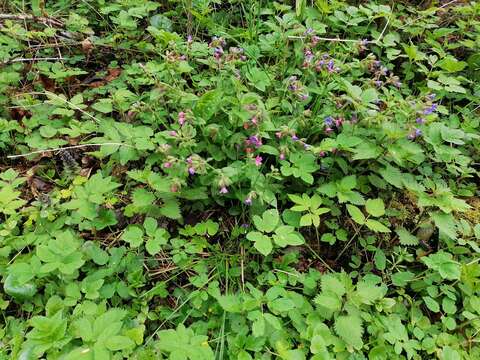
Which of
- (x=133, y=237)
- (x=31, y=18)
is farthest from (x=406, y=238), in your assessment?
(x=31, y=18)

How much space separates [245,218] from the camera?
2.52 m

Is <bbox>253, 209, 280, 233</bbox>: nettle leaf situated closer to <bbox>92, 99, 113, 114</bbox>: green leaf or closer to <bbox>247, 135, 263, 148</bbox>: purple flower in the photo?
<bbox>247, 135, 263, 148</bbox>: purple flower

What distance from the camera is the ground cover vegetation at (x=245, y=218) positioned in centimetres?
201

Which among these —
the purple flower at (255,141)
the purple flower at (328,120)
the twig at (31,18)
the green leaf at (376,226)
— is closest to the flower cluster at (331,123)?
the purple flower at (328,120)

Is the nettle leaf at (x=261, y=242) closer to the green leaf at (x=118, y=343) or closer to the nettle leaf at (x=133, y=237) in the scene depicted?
the nettle leaf at (x=133, y=237)

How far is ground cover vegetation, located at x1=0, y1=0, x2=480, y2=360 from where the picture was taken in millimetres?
2010

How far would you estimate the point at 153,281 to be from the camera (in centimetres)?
231

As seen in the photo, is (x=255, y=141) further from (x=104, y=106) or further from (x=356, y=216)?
(x=104, y=106)

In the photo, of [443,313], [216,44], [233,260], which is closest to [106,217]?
[233,260]

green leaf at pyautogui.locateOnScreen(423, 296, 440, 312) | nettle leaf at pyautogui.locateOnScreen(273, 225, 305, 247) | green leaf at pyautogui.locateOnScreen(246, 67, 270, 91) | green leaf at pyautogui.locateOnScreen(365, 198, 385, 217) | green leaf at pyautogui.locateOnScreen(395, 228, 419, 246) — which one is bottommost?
green leaf at pyautogui.locateOnScreen(423, 296, 440, 312)

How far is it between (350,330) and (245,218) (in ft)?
2.90

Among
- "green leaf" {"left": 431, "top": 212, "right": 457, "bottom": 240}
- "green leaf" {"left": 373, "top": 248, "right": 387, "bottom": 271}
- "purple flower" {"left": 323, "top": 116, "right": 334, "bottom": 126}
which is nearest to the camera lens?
"green leaf" {"left": 431, "top": 212, "right": 457, "bottom": 240}

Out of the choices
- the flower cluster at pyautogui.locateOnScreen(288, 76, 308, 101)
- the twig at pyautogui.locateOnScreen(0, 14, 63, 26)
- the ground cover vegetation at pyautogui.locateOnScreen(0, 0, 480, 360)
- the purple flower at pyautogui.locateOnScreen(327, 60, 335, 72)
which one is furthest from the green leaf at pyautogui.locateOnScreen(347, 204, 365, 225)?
the twig at pyautogui.locateOnScreen(0, 14, 63, 26)

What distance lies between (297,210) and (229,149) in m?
0.57
